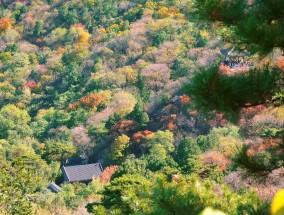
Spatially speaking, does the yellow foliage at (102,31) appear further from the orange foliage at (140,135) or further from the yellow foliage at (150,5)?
the orange foliage at (140,135)

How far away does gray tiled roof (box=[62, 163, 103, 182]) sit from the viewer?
2000cm

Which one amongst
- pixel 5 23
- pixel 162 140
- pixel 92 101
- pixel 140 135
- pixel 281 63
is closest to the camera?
pixel 281 63

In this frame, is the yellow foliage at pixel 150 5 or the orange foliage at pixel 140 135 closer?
the orange foliage at pixel 140 135

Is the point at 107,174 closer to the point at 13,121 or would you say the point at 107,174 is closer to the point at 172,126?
the point at 172,126

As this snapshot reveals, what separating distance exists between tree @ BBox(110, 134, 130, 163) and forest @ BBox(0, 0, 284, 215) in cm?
5

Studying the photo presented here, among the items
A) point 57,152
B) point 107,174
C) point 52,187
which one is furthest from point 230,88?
point 57,152

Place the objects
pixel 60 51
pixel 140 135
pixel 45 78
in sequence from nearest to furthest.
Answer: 1. pixel 140 135
2. pixel 45 78
3. pixel 60 51

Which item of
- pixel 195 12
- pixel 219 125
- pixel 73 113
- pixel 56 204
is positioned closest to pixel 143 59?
pixel 73 113

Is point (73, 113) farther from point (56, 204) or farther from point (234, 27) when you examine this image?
point (234, 27)

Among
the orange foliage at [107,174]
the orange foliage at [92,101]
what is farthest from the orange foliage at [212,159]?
the orange foliage at [92,101]

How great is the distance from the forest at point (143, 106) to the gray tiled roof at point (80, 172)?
17 cm

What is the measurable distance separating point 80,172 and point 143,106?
4.22 metres

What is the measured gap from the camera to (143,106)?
2327 cm

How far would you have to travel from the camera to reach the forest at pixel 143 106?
348cm
